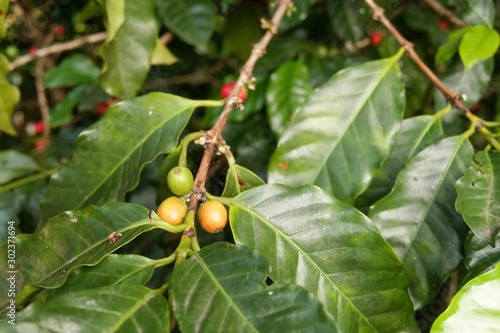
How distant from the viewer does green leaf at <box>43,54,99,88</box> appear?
180cm

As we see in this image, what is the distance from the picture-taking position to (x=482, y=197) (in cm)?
84

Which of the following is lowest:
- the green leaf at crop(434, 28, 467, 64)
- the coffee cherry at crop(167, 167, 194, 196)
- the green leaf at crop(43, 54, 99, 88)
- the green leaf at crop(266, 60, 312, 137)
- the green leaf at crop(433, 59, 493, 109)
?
the green leaf at crop(43, 54, 99, 88)

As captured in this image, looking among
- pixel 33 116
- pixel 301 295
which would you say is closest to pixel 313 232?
pixel 301 295

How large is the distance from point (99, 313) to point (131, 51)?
77cm

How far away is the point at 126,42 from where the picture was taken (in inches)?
46.4

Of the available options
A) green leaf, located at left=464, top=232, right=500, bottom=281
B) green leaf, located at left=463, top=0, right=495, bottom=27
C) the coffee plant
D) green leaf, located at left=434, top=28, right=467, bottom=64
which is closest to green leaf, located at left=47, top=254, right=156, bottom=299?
the coffee plant

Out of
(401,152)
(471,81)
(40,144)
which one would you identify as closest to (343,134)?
(401,152)

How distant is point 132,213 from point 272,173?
322 millimetres

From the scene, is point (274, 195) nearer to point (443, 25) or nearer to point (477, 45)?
point (477, 45)

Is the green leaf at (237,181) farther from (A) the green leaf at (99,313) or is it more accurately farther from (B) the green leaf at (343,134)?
(A) the green leaf at (99,313)

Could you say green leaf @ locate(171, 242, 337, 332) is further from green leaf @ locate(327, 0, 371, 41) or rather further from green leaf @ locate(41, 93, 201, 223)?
green leaf @ locate(327, 0, 371, 41)

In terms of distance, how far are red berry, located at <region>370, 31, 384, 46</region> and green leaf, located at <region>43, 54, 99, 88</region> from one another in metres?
1.01

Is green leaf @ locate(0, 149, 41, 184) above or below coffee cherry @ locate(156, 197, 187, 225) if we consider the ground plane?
below

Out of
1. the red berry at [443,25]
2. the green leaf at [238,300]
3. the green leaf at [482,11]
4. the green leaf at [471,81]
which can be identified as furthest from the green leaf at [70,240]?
the red berry at [443,25]
